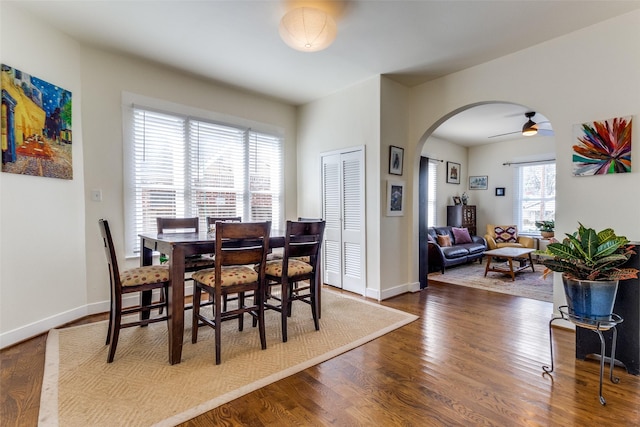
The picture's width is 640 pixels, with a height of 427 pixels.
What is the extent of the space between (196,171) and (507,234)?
6684 millimetres

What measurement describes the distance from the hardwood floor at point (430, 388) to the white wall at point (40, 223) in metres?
0.33

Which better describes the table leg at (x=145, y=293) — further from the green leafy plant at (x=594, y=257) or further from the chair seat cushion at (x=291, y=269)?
the green leafy plant at (x=594, y=257)

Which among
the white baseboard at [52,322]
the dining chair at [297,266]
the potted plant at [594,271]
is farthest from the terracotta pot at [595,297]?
the white baseboard at [52,322]

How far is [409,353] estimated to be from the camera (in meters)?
2.35

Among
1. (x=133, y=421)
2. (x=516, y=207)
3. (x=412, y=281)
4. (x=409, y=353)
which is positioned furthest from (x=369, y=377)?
(x=516, y=207)

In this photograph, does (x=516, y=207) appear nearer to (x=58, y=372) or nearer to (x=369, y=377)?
(x=369, y=377)

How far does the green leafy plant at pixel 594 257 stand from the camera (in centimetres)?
186

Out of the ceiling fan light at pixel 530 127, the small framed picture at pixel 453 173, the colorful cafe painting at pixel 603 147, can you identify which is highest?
the ceiling fan light at pixel 530 127

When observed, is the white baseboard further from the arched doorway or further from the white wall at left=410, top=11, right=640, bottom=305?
the white wall at left=410, top=11, right=640, bottom=305

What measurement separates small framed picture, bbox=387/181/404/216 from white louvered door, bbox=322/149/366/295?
341mm

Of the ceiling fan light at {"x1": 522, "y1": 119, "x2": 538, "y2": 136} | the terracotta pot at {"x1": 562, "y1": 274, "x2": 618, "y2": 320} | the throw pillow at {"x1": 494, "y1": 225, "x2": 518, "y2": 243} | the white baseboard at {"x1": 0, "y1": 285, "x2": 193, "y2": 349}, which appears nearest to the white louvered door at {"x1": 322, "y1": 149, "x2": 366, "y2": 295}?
the terracotta pot at {"x1": 562, "y1": 274, "x2": 618, "y2": 320}

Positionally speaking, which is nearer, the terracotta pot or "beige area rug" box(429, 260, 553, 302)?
the terracotta pot

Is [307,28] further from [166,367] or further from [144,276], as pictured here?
[166,367]

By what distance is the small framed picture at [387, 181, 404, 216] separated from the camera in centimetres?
390
